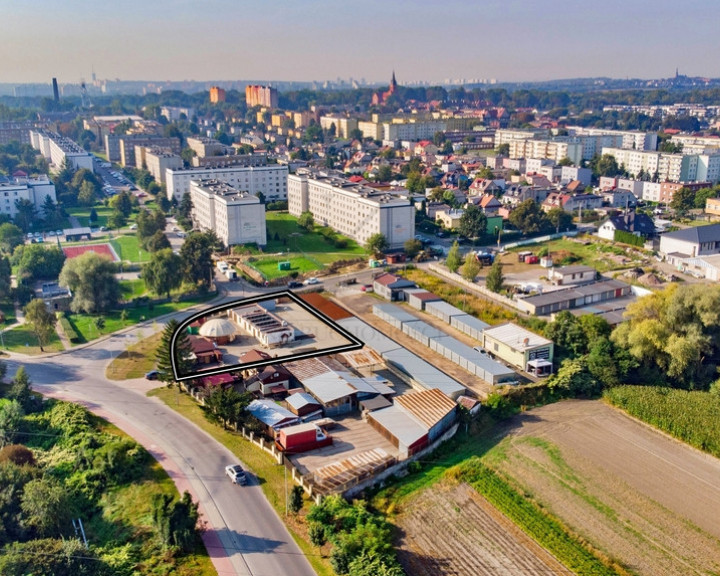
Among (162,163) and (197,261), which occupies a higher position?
(162,163)

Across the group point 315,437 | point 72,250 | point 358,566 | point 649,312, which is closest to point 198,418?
point 315,437

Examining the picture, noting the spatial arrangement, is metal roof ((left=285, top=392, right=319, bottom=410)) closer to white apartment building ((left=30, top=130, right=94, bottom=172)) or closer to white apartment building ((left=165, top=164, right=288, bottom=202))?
white apartment building ((left=165, top=164, right=288, bottom=202))

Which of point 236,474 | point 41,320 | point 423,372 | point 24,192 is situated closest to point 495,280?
point 423,372

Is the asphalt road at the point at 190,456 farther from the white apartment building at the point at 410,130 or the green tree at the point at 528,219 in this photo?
the white apartment building at the point at 410,130

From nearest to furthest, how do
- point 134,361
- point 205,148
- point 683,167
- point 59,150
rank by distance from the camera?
point 134,361, point 683,167, point 59,150, point 205,148

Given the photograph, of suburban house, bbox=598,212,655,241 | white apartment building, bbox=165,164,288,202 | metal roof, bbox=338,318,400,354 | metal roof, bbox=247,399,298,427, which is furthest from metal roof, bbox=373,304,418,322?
white apartment building, bbox=165,164,288,202

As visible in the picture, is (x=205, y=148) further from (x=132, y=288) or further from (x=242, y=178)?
(x=132, y=288)

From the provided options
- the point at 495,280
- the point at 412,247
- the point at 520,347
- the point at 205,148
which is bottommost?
the point at 520,347
